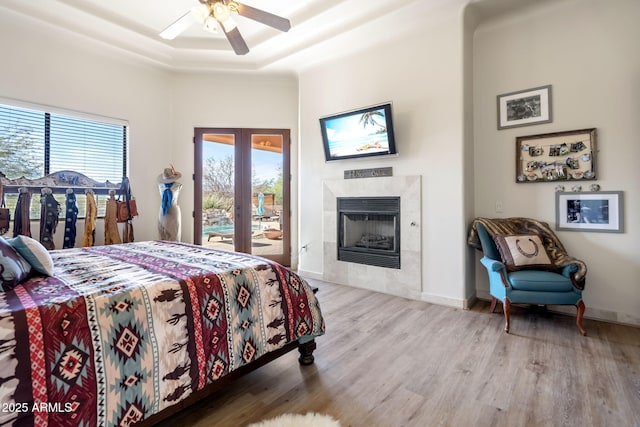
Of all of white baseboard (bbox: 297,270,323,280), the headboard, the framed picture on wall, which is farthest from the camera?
white baseboard (bbox: 297,270,323,280)

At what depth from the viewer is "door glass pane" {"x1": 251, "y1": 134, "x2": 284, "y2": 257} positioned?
505 centimetres

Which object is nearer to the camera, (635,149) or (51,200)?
(635,149)

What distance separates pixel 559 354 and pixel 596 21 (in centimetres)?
315

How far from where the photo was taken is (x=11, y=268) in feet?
4.61

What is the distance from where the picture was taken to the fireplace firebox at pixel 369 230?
379 centimetres

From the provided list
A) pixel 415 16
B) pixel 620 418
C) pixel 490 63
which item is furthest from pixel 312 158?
pixel 620 418

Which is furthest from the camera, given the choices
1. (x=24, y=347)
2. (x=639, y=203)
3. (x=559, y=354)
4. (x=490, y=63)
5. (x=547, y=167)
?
(x=490, y=63)

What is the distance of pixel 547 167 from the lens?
10.3ft

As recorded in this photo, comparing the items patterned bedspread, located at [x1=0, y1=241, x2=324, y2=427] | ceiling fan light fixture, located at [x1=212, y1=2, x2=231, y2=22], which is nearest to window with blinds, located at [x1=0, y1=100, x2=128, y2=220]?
patterned bedspread, located at [x1=0, y1=241, x2=324, y2=427]

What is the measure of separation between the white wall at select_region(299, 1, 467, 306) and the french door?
153 centimetres

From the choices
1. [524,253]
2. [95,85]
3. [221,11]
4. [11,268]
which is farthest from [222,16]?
[524,253]

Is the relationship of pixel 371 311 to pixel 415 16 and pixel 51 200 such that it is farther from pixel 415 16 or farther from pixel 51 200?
pixel 51 200

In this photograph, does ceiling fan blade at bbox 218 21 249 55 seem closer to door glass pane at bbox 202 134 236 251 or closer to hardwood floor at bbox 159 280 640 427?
door glass pane at bbox 202 134 236 251

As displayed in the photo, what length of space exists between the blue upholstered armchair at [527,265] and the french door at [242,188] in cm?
308
